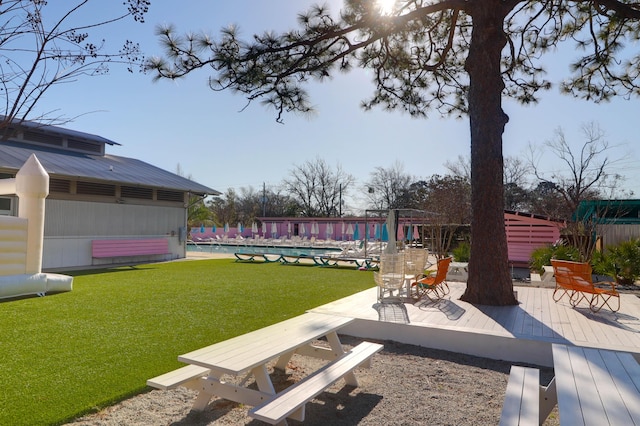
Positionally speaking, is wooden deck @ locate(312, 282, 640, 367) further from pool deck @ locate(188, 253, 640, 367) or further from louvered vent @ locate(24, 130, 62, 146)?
louvered vent @ locate(24, 130, 62, 146)

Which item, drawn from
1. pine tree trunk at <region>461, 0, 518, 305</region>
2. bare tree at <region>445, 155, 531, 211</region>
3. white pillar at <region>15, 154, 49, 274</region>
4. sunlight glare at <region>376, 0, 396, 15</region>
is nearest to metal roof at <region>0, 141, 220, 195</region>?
white pillar at <region>15, 154, 49, 274</region>

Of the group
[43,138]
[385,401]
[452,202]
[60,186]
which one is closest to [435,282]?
[385,401]

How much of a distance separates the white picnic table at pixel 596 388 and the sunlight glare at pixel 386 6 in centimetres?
646

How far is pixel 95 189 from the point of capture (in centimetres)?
1567

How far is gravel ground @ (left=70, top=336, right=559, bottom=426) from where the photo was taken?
346 cm

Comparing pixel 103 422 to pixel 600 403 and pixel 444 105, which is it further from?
pixel 444 105

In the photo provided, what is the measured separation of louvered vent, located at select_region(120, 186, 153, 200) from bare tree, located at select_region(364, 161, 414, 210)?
31.9 m

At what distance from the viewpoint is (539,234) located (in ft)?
57.7

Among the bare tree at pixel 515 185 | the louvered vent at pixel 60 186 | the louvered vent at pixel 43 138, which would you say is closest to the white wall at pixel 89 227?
the louvered vent at pixel 60 186

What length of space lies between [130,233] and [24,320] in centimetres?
1118

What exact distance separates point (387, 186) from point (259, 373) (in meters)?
44.8

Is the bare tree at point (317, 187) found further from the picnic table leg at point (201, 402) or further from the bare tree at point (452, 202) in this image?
the picnic table leg at point (201, 402)

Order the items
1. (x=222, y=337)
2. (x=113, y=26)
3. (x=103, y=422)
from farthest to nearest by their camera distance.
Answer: (x=222, y=337), (x=103, y=422), (x=113, y=26)

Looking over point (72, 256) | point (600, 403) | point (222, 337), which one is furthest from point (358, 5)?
point (72, 256)
